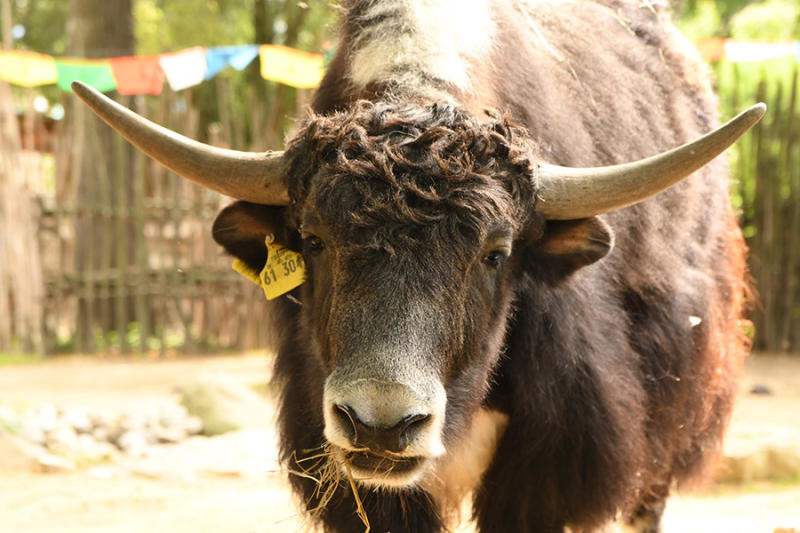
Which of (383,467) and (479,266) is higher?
(479,266)

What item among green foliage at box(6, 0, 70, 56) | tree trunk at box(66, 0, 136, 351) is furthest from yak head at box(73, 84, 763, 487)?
green foliage at box(6, 0, 70, 56)

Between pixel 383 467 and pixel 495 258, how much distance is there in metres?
0.82

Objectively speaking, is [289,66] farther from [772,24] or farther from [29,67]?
[772,24]

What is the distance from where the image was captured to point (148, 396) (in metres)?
10.1

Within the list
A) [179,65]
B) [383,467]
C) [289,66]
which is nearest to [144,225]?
[179,65]

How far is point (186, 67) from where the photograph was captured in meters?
9.70

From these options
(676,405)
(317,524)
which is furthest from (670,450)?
(317,524)

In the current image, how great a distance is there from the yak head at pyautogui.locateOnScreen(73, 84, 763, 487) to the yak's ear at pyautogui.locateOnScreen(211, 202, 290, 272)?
2 centimetres

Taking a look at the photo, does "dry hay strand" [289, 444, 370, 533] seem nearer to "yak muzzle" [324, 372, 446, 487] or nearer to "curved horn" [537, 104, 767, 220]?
"yak muzzle" [324, 372, 446, 487]

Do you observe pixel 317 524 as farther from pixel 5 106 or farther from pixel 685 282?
pixel 5 106

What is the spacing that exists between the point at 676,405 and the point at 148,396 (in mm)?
6800

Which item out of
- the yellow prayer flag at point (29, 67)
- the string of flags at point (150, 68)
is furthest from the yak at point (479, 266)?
the yellow prayer flag at point (29, 67)

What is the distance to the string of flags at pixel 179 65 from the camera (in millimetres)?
9641

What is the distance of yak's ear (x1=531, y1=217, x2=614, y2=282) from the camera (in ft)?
11.6
